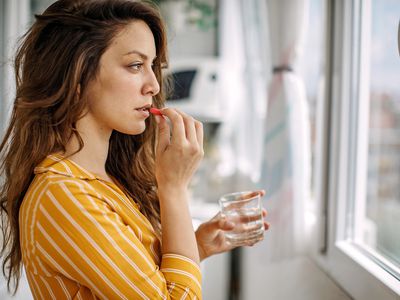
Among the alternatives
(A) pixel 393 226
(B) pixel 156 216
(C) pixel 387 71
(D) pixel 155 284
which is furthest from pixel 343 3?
(A) pixel 393 226

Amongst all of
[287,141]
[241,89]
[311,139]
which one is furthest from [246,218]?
[241,89]

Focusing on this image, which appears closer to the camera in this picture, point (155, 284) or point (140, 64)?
point (155, 284)

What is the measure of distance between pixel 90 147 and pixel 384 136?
5.90ft

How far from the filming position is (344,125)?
1423 mm

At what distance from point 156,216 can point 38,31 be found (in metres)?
0.48

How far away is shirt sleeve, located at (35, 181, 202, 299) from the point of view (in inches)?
30.2

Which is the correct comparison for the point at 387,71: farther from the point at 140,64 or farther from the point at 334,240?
the point at 140,64

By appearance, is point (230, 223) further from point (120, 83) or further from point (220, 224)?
point (120, 83)

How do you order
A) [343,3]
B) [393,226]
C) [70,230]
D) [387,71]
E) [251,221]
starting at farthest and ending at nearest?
[393,226] < [387,71] < [343,3] < [251,221] < [70,230]

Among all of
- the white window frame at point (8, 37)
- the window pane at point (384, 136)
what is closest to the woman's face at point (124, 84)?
the window pane at point (384, 136)

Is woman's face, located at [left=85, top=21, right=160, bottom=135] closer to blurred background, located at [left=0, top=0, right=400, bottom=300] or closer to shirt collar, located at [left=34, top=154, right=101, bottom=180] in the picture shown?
shirt collar, located at [left=34, top=154, right=101, bottom=180]

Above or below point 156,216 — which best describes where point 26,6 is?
above

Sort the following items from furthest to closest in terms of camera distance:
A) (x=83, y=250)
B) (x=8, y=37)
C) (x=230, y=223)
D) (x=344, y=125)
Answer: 1. (x=8, y=37)
2. (x=344, y=125)
3. (x=230, y=223)
4. (x=83, y=250)

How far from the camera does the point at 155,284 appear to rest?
79cm
